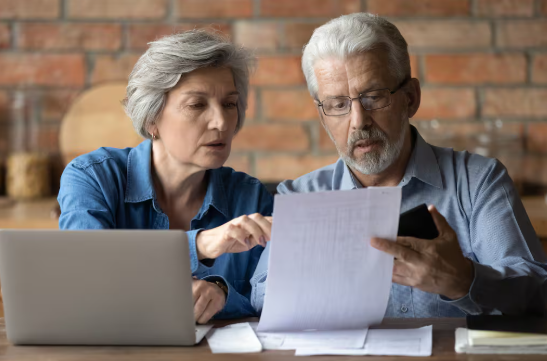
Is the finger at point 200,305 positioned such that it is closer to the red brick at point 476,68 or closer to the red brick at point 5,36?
the red brick at point 476,68

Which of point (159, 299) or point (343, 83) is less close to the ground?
point (343, 83)

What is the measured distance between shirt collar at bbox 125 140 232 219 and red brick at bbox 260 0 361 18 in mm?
1091

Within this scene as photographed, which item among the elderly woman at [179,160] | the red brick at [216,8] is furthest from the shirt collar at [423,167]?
the red brick at [216,8]

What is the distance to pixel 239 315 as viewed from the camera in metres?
1.36

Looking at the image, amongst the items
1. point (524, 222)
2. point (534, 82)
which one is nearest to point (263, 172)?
point (534, 82)

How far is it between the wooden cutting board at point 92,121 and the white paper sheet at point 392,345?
1.73 metres

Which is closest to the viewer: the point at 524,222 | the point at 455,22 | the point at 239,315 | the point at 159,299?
the point at 159,299

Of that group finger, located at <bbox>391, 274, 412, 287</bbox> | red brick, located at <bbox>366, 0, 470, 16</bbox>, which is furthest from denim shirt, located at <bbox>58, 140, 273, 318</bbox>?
red brick, located at <bbox>366, 0, 470, 16</bbox>

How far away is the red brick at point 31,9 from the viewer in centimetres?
271

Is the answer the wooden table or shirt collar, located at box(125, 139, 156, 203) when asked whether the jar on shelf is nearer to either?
shirt collar, located at box(125, 139, 156, 203)

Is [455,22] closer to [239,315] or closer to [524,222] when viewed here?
[524,222]

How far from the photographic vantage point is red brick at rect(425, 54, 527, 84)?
103 inches

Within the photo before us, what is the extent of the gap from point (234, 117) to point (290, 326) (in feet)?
2.17

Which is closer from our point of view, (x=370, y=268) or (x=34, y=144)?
(x=370, y=268)
